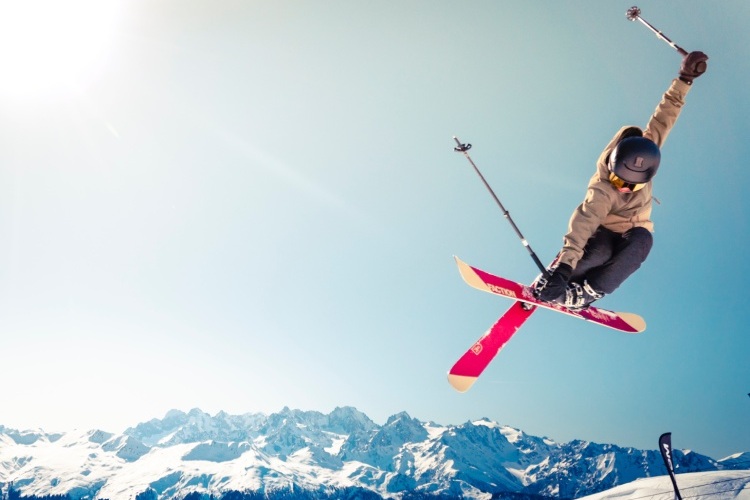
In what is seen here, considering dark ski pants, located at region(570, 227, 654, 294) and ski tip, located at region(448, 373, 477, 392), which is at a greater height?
dark ski pants, located at region(570, 227, 654, 294)

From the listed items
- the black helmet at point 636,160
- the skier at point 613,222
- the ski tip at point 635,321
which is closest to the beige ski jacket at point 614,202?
the skier at point 613,222

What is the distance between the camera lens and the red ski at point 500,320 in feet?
25.2

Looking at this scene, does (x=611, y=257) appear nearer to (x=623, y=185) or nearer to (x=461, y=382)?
(x=623, y=185)

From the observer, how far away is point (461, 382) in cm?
779

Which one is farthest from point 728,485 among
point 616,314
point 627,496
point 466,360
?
point 466,360

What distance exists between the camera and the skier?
549 centimetres

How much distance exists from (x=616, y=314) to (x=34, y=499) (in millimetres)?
251522

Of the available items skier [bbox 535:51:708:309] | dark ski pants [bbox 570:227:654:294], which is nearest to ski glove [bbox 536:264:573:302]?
skier [bbox 535:51:708:309]

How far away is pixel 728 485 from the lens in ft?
122

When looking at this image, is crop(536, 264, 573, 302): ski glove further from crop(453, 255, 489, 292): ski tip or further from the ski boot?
crop(453, 255, 489, 292): ski tip

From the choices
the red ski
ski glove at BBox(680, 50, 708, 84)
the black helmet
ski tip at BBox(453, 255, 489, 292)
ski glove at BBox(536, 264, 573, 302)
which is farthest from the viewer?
the red ski

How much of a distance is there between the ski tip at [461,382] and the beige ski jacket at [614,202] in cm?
326

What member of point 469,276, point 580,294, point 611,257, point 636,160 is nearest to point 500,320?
point 469,276

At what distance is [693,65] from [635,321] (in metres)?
5.79
